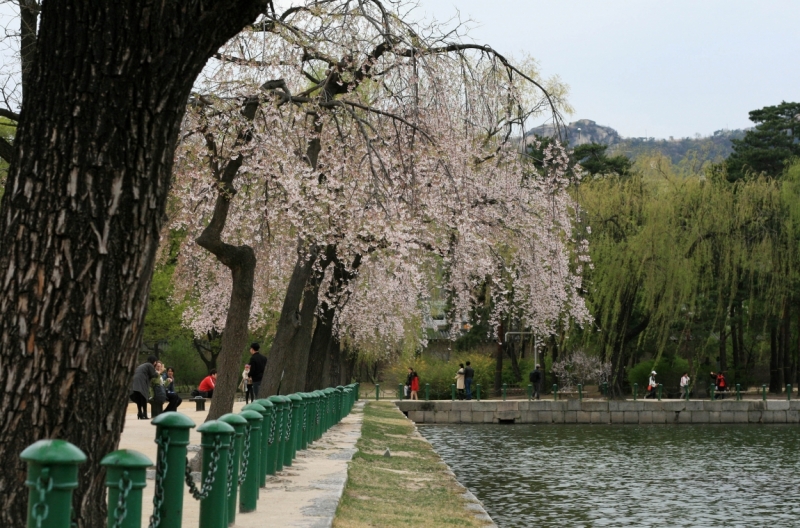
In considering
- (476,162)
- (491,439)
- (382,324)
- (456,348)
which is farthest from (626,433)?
(456,348)

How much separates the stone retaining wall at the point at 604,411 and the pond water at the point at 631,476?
5669 millimetres

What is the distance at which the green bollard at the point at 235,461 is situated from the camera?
7.58 m

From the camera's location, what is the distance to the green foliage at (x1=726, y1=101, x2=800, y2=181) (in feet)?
184

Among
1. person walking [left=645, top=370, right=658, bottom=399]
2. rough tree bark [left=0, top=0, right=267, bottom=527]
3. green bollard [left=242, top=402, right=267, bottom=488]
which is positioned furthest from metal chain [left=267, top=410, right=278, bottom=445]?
person walking [left=645, top=370, right=658, bottom=399]

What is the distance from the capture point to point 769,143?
5816cm

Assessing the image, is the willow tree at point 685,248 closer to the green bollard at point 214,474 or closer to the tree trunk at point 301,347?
the tree trunk at point 301,347

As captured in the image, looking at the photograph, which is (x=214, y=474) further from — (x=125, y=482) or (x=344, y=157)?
(x=344, y=157)

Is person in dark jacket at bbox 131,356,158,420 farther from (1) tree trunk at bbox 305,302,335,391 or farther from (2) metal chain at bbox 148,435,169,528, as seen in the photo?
(2) metal chain at bbox 148,435,169,528

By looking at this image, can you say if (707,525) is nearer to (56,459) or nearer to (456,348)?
(56,459)

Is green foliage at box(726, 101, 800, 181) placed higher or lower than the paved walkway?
higher

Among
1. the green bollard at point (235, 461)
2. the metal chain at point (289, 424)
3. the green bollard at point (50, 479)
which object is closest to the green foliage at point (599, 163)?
the metal chain at point (289, 424)

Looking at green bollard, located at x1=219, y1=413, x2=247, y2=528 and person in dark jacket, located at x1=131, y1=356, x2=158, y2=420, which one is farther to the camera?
person in dark jacket, located at x1=131, y1=356, x2=158, y2=420

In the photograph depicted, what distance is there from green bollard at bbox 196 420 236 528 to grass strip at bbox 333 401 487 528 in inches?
89.7

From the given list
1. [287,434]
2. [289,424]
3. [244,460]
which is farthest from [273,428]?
[244,460]
